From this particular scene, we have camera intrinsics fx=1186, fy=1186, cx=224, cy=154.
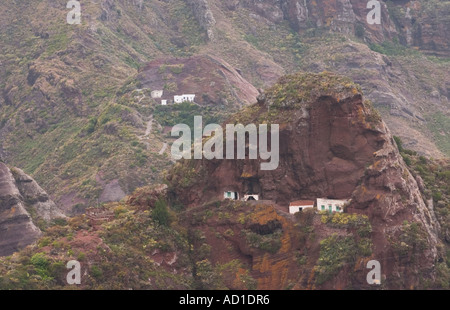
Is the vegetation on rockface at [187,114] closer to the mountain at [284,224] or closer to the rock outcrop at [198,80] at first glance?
the rock outcrop at [198,80]

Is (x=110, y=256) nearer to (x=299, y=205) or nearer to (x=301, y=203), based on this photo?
(x=299, y=205)

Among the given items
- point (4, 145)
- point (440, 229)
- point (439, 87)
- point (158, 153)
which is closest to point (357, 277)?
point (440, 229)

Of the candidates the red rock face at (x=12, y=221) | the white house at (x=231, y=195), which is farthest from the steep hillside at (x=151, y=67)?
the white house at (x=231, y=195)

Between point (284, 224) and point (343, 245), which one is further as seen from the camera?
point (284, 224)

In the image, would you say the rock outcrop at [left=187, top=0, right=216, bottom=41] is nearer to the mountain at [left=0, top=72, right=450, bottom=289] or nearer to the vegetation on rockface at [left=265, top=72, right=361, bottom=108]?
the vegetation on rockface at [left=265, top=72, right=361, bottom=108]

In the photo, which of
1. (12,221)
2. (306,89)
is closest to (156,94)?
(12,221)

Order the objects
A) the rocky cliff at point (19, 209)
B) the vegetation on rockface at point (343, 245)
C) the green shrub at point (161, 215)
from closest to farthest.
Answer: the vegetation on rockface at point (343, 245) → the green shrub at point (161, 215) → the rocky cliff at point (19, 209)
